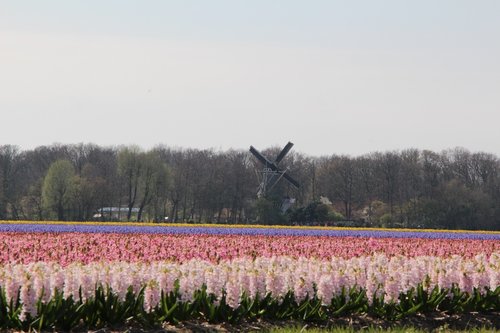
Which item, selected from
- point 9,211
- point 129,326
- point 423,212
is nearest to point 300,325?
point 129,326

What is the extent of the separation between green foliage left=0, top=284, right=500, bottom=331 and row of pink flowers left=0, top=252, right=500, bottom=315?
0.11 meters

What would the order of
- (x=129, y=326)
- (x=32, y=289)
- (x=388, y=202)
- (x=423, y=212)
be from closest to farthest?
(x=32, y=289) → (x=129, y=326) → (x=423, y=212) → (x=388, y=202)

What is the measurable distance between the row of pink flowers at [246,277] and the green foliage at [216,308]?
11 centimetres

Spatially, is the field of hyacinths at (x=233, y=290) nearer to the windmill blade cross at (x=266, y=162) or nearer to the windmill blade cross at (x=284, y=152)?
the windmill blade cross at (x=266, y=162)

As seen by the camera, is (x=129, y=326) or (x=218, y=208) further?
(x=218, y=208)

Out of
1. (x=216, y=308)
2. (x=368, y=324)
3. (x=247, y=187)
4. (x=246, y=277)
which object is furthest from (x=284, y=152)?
(x=216, y=308)

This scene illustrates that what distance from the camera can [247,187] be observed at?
8481cm

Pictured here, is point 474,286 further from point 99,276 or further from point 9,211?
point 9,211

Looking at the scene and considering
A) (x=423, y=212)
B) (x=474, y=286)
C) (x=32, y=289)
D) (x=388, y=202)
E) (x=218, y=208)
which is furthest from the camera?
(x=388, y=202)

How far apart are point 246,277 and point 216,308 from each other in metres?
0.71

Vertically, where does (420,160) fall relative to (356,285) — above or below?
above

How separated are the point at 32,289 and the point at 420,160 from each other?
8406cm

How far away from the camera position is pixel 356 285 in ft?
46.8

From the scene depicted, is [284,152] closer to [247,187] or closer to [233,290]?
[247,187]
